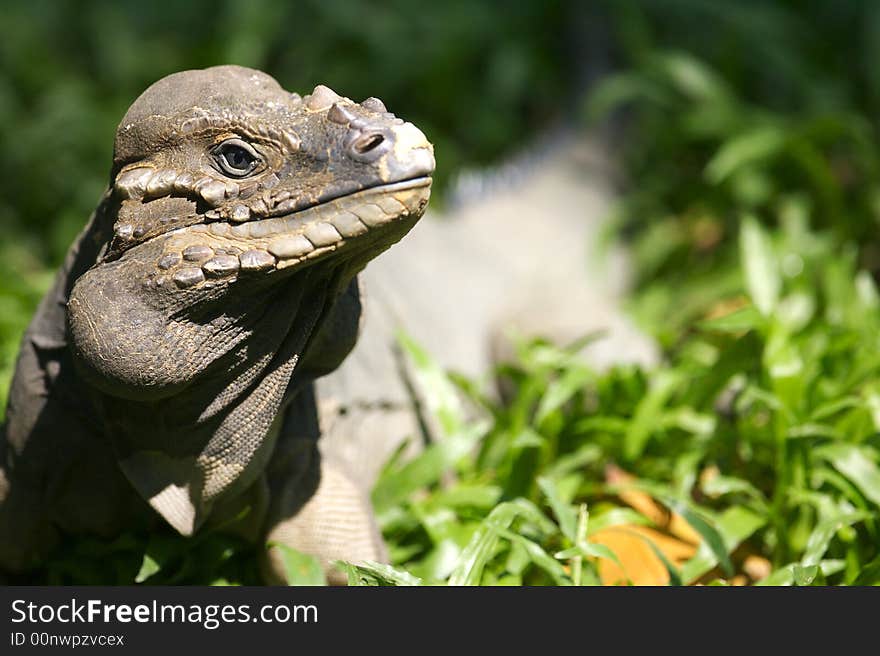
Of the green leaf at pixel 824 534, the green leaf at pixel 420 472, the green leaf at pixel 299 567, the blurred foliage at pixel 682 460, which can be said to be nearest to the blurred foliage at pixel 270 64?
the blurred foliage at pixel 682 460

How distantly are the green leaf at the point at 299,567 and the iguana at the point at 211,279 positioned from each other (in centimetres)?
29

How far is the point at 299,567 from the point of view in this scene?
2.86m

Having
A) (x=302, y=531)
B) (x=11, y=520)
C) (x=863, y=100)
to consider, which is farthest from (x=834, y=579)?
(x=863, y=100)

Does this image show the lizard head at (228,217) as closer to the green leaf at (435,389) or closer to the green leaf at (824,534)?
the green leaf at (435,389)

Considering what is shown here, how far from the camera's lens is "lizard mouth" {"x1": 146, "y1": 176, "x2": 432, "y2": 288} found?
2143 millimetres

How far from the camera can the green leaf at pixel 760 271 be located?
4.31 m

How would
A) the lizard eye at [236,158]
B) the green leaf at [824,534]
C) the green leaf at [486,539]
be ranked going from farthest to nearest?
1. the green leaf at [824,534]
2. the green leaf at [486,539]
3. the lizard eye at [236,158]

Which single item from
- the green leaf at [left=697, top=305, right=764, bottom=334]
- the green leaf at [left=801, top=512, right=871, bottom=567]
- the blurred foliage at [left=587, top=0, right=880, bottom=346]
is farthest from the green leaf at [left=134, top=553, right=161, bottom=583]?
the blurred foliage at [left=587, top=0, right=880, bottom=346]

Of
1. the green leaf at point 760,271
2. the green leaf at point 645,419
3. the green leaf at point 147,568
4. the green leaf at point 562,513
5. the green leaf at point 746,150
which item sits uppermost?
the green leaf at point 746,150

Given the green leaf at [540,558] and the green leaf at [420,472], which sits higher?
the green leaf at [420,472]

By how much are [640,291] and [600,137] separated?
1087 millimetres

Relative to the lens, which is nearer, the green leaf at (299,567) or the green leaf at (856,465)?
the green leaf at (299,567)

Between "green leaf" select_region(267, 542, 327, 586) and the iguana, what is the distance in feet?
0.94

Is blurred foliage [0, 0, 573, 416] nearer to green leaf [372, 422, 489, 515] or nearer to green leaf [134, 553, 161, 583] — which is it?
green leaf [372, 422, 489, 515]
